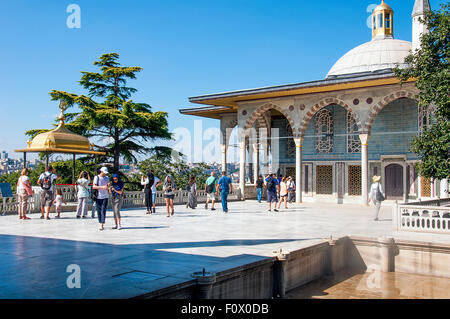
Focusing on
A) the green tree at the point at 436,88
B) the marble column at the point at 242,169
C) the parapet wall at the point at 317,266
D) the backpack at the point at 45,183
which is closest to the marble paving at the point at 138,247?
the parapet wall at the point at 317,266

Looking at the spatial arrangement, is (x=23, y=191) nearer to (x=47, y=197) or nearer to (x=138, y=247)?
(x=47, y=197)

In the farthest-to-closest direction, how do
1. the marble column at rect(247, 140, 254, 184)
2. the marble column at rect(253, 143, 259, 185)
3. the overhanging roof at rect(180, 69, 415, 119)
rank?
1. the marble column at rect(247, 140, 254, 184)
2. the marble column at rect(253, 143, 259, 185)
3. the overhanging roof at rect(180, 69, 415, 119)

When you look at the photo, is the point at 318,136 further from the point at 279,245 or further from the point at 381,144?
the point at 279,245

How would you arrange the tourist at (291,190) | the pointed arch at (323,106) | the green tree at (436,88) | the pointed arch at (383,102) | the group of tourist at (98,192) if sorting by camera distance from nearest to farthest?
the group of tourist at (98,192)
the green tree at (436,88)
the pointed arch at (383,102)
the pointed arch at (323,106)
the tourist at (291,190)

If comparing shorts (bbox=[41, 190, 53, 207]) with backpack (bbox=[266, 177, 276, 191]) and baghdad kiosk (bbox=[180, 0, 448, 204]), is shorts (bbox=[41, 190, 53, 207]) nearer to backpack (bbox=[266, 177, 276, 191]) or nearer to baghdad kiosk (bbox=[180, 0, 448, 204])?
backpack (bbox=[266, 177, 276, 191])

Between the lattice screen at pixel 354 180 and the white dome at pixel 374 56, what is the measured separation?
5.76m

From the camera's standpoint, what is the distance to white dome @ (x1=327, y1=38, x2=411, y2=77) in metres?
22.0

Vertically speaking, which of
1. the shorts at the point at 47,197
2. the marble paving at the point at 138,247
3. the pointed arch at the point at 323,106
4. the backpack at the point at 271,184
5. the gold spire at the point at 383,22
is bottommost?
the marble paving at the point at 138,247

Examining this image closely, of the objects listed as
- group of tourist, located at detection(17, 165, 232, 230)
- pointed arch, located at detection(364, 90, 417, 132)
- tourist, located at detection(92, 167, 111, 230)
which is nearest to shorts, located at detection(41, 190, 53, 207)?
group of tourist, located at detection(17, 165, 232, 230)

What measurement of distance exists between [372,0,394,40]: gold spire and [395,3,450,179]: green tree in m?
15.0

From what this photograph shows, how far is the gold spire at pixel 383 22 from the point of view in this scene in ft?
79.4

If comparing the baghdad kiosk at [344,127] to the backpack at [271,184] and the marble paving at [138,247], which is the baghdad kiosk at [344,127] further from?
Answer: the marble paving at [138,247]

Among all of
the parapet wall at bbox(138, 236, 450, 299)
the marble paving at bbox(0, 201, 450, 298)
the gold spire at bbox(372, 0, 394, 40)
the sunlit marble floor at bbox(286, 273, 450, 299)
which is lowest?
the sunlit marble floor at bbox(286, 273, 450, 299)
